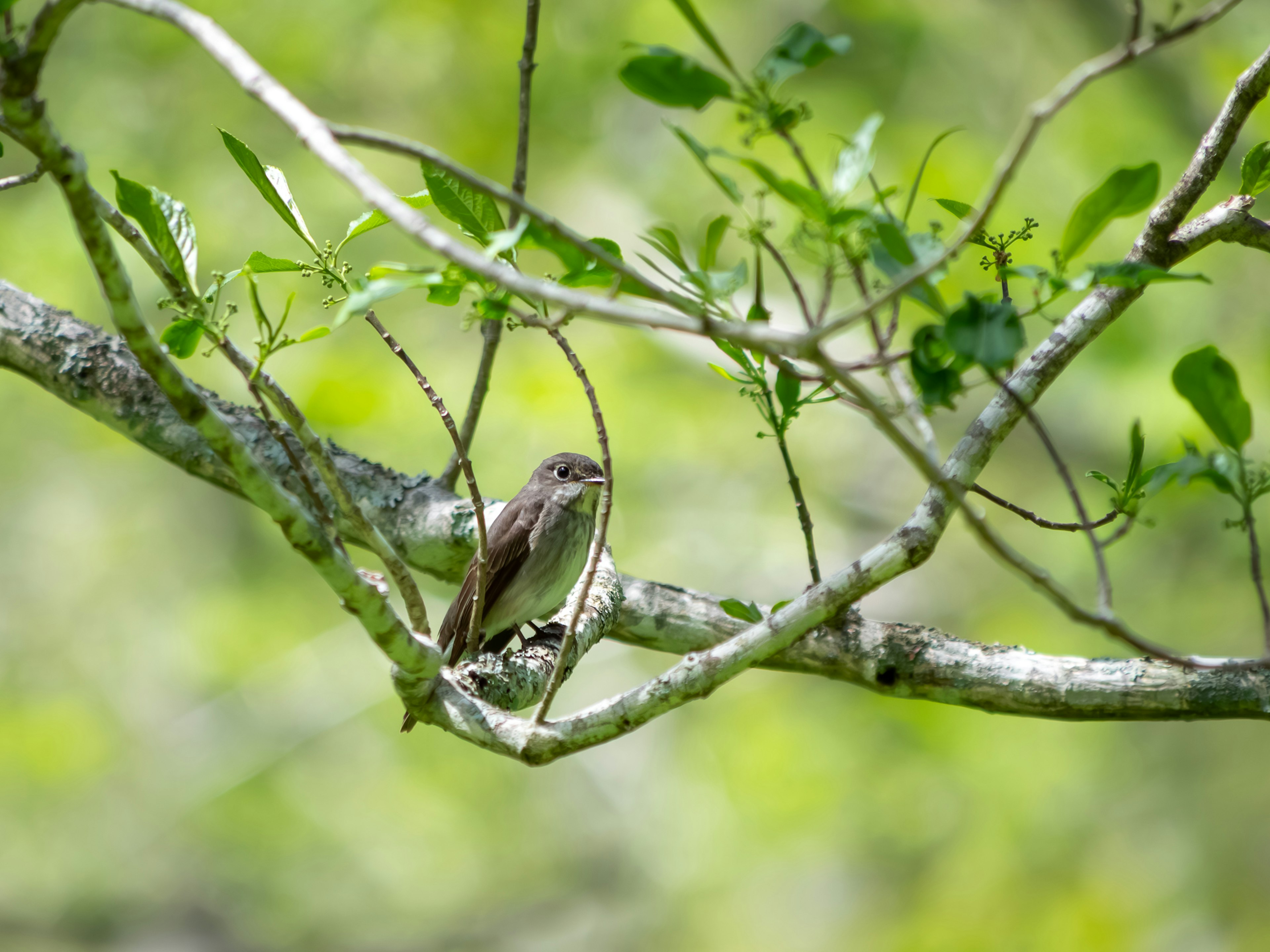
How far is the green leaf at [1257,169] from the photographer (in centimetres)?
251

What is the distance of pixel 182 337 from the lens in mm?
2053

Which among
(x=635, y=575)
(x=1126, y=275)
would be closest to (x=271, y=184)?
(x=1126, y=275)

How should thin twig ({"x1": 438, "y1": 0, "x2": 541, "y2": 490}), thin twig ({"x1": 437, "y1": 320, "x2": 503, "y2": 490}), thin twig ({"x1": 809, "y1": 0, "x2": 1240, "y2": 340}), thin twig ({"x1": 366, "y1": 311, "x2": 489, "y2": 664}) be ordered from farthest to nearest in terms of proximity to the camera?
thin twig ({"x1": 437, "y1": 320, "x2": 503, "y2": 490}) < thin twig ({"x1": 438, "y1": 0, "x2": 541, "y2": 490}) < thin twig ({"x1": 366, "y1": 311, "x2": 489, "y2": 664}) < thin twig ({"x1": 809, "y1": 0, "x2": 1240, "y2": 340})

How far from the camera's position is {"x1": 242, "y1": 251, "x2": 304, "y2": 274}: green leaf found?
222 centimetres

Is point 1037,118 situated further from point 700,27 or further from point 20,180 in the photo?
point 20,180

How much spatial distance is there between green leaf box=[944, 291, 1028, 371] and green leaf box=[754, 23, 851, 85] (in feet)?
1.55

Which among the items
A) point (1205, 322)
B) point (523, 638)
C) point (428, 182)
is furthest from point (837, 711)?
point (428, 182)

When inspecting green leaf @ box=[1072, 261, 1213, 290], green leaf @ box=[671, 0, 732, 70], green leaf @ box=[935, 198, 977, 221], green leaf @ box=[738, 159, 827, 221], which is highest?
green leaf @ box=[935, 198, 977, 221]

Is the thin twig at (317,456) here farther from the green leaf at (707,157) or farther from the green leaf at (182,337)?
the green leaf at (707,157)

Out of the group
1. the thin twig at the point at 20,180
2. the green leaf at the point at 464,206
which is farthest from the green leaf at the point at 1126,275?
the thin twig at the point at 20,180

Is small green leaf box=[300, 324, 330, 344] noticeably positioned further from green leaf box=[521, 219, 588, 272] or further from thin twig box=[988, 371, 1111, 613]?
thin twig box=[988, 371, 1111, 613]

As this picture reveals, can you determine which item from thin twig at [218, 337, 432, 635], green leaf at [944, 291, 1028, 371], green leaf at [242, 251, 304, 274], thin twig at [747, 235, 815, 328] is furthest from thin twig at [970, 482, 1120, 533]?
green leaf at [242, 251, 304, 274]

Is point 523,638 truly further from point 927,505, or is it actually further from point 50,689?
point 50,689

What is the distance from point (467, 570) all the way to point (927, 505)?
2.40 m
